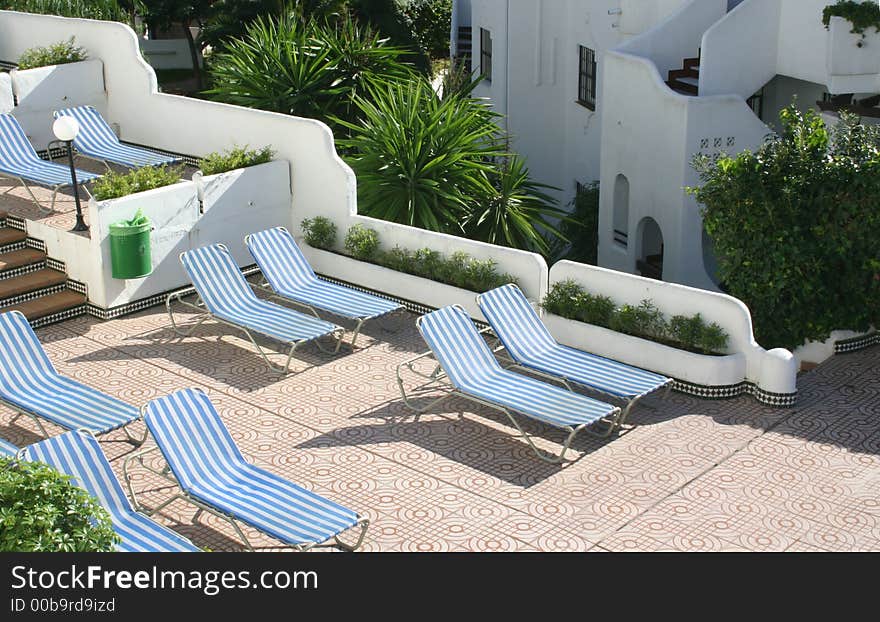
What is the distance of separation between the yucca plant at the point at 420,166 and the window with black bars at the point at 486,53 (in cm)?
984

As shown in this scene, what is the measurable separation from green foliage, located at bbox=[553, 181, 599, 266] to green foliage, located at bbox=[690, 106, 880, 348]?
24.5 feet

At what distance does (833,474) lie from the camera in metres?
10.8

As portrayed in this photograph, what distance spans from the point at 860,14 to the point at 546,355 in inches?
268

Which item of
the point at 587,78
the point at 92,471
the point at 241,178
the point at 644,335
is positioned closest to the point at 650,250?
the point at 587,78

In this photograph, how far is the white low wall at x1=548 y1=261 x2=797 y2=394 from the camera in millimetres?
12133

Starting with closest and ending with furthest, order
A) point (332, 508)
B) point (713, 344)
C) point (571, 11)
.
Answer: point (332, 508) → point (713, 344) → point (571, 11)

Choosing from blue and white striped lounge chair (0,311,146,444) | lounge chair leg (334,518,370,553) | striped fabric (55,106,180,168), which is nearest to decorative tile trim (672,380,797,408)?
lounge chair leg (334,518,370,553)

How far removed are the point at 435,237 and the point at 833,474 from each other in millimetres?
5453

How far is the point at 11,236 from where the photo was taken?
48.6ft

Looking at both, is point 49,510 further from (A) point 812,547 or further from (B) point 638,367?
(B) point 638,367

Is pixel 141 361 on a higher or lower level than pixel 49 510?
lower

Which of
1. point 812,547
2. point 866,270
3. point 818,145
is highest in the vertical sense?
point 818,145

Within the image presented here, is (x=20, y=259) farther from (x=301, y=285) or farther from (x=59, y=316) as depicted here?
(x=301, y=285)
